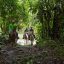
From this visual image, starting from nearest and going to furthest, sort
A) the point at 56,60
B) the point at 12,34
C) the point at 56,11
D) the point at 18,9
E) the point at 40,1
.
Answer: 1. the point at 56,60
2. the point at 12,34
3. the point at 56,11
4. the point at 40,1
5. the point at 18,9

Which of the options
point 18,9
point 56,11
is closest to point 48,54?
point 56,11

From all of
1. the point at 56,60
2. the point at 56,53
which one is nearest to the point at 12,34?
the point at 56,53

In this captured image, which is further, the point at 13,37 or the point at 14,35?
the point at 13,37

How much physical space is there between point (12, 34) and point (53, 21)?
3.58 m

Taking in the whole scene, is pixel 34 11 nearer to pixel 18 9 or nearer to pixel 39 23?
pixel 39 23

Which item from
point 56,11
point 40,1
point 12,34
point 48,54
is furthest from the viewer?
point 40,1

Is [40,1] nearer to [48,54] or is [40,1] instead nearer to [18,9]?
[18,9]

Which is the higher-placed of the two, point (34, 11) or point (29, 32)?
point (34, 11)

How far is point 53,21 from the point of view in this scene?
19.2m

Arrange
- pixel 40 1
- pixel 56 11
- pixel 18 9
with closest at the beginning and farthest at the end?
pixel 56 11, pixel 40 1, pixel 18 9

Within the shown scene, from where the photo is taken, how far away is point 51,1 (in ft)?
62.6

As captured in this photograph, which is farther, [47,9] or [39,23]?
[39,23]

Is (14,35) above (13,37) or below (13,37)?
above

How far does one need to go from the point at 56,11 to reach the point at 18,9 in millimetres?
6805
